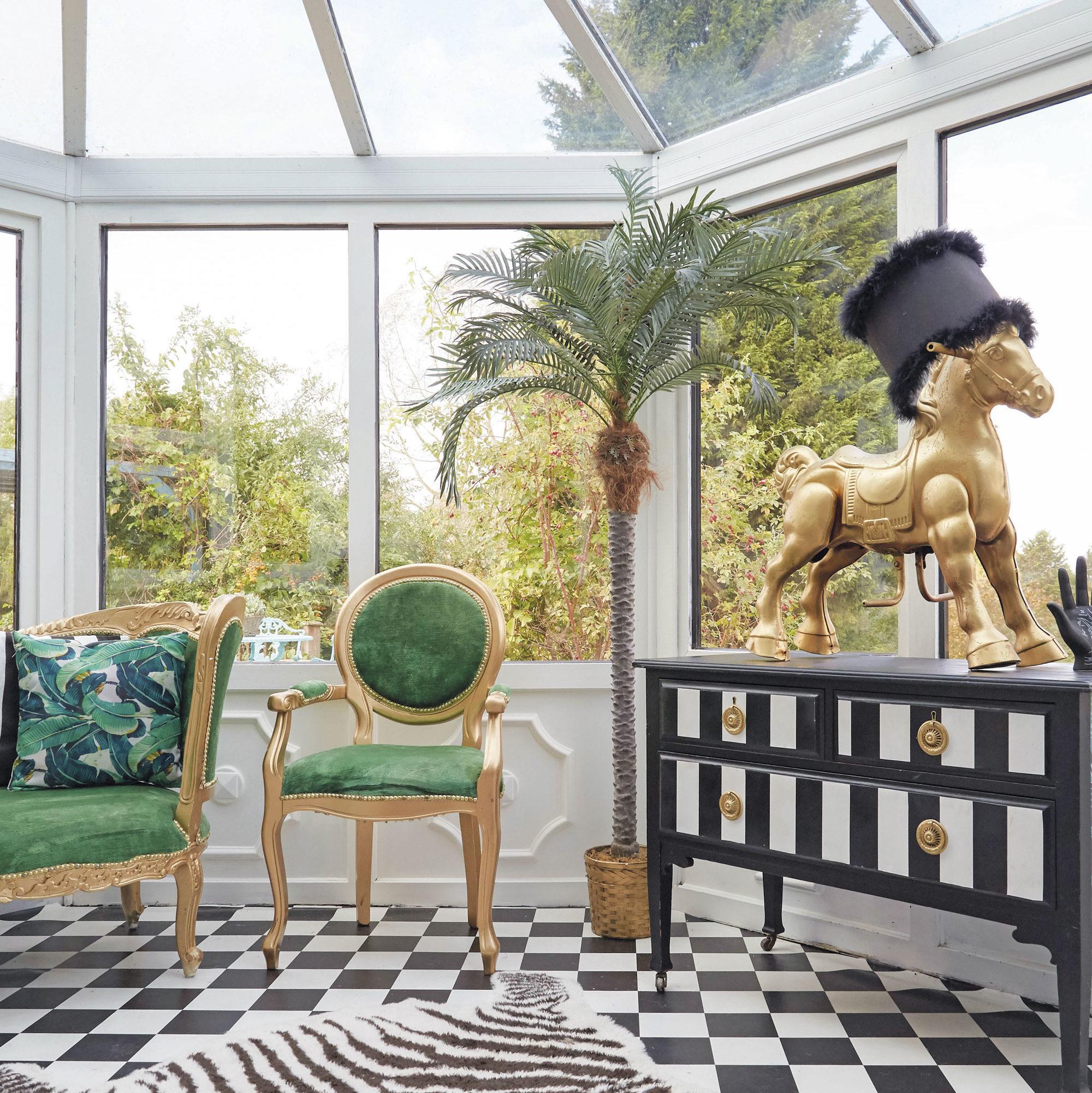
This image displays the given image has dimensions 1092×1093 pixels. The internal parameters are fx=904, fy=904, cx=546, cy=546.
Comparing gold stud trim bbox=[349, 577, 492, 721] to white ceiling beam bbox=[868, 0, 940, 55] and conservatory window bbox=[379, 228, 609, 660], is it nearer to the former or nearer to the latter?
conservatory window bbox=[379, 228, 609, 660]

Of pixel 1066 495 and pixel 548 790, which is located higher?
pixel 1066 495

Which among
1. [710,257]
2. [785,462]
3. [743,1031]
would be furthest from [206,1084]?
[710,257]

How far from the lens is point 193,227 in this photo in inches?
151

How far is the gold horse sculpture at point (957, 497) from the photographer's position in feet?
7.63

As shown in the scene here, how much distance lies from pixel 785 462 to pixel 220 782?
8.28 ft

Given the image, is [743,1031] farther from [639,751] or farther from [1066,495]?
[1066,495]

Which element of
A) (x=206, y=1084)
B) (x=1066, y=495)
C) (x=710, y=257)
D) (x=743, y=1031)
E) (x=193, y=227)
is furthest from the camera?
(x=193, y=227)

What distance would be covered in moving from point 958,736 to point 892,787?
0.22m

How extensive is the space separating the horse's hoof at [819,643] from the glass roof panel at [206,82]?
8.80ft

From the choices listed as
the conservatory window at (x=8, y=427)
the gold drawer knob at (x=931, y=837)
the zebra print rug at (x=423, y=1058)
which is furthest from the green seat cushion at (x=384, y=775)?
the conservatory window at (x=8, y=427)

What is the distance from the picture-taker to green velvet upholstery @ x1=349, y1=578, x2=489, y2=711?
339 centimetres

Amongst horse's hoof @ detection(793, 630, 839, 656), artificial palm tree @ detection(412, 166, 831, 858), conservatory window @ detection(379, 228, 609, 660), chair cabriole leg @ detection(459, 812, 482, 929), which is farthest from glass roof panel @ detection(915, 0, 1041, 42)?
chair cabriole leg @ detection(459, 812, 482, 929)

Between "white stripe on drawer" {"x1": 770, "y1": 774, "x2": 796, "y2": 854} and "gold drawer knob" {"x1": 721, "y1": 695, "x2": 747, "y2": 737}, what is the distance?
157 millimetres

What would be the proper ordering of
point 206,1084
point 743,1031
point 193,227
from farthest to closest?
1. point 193,227
2. point 743,1031
3. point 206,1084
